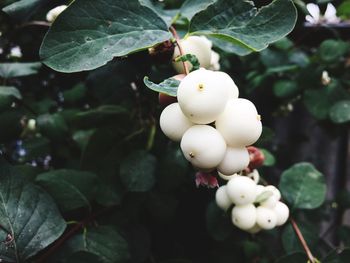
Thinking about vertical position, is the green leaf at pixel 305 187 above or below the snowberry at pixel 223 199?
below

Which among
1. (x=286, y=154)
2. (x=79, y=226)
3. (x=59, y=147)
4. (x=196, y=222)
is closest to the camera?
(x=79, y=226)

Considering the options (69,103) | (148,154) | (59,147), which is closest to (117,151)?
(148,154)

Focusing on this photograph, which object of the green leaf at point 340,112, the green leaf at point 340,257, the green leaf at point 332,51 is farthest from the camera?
the green leaf at point 332,51

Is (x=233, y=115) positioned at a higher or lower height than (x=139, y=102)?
higher

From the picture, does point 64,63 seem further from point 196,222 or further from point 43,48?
point 196,222

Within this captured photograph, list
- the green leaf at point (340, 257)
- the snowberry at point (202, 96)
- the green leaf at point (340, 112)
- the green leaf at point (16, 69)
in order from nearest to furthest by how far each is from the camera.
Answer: the snowberry at point (202, 96)
the green leaf at point (340, 257)
the green leaf at point (16, 69)
the green leaf at point (340, 112)

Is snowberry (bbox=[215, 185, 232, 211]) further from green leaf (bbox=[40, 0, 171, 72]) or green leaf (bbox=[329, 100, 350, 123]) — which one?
green leaf (bbox=[329, 100, 350, 123])

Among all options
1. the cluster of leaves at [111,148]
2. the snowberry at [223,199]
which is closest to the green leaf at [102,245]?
the cluster of leaves at [111,148]

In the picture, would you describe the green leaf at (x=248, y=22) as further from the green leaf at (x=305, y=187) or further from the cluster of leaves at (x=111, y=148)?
the green leaf at (x=305, y=187)
